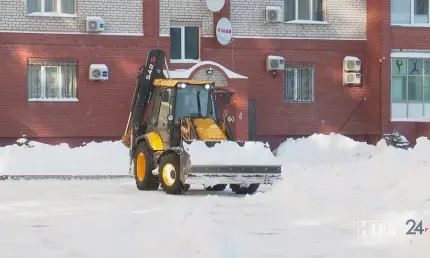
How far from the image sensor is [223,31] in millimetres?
32625

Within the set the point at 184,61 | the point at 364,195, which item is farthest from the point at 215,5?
the point at 364,195

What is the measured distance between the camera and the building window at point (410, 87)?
113 ft

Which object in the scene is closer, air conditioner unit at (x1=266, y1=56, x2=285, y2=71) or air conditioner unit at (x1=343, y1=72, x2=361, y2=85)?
air conditioner unit at (x1=266, y1=56, x2=285, y2=71)

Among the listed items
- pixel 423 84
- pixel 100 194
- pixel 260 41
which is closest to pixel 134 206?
pixel 100 194

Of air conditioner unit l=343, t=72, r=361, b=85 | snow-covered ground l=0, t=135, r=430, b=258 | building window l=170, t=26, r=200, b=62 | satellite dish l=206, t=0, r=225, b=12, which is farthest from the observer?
air conditioner unit l=343, t=72, r=361, b=85

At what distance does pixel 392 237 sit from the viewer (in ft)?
38.9

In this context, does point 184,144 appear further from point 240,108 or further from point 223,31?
point 223,31

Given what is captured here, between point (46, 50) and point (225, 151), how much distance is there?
12.9 meters

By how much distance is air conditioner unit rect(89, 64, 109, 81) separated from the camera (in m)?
31.2

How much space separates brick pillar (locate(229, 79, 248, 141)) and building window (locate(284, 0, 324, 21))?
3822mm

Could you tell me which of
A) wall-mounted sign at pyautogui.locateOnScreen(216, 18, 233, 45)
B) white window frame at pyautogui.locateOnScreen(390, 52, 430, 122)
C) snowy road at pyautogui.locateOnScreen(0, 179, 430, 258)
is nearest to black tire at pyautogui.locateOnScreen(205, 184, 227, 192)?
snowy road at pyautogui.locateOnScreen(0, 179, 430, 258)

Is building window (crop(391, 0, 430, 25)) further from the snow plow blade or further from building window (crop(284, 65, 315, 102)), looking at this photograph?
the snow plow blade

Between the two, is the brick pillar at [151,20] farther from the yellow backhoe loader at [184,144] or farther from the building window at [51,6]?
the yellow backhoe loader at [184,144]

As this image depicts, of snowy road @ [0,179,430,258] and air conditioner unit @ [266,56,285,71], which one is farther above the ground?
air conditioner unit @ [266,56,285,71]
